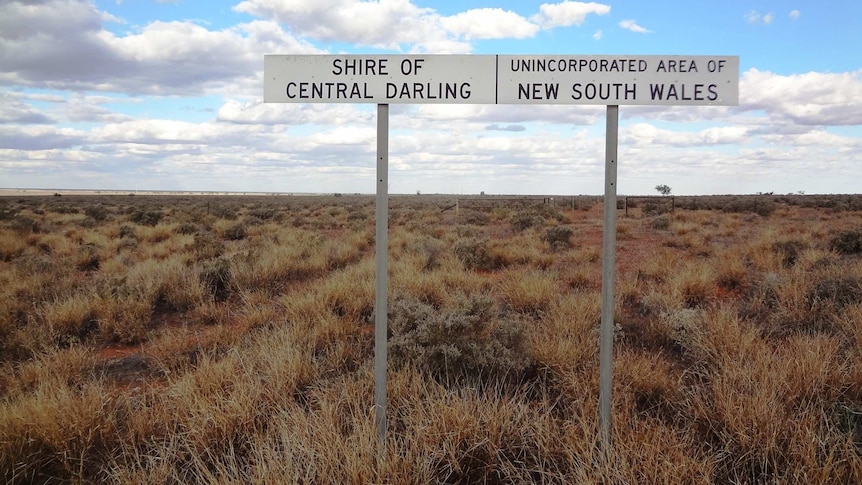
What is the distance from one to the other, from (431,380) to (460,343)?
831 mm

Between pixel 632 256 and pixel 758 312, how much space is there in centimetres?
626

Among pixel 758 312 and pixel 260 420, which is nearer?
pixel 260 420

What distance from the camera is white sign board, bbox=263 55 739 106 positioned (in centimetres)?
334

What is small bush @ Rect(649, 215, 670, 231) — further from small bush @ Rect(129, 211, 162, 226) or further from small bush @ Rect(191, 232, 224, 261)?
small bush @ Rect(129, 211, 162, 226)

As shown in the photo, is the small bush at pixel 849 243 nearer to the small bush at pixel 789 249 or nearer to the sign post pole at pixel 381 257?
the small bush at pixel 789 249

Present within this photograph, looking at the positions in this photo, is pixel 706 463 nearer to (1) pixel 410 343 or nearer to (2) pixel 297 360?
(1) pixel 410 343

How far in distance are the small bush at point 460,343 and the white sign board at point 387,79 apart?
219 cm

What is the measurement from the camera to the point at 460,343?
4.86 m

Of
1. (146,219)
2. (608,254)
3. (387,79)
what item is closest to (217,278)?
(387,79)

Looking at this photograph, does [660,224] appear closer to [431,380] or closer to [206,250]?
[206,250]

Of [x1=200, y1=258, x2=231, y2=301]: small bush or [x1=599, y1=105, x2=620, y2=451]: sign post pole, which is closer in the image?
[x1=599, y1=105, x2=620, y2=451]: sign post pole

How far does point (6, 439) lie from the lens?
350 cm

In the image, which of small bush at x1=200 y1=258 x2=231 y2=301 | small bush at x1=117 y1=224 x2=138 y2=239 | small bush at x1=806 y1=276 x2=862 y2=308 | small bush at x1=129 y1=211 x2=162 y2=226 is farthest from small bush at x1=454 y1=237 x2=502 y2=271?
small bush at x1=129 y1=211 x2=162 y2=226

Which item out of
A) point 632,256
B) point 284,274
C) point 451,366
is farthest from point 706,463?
point 632,256
